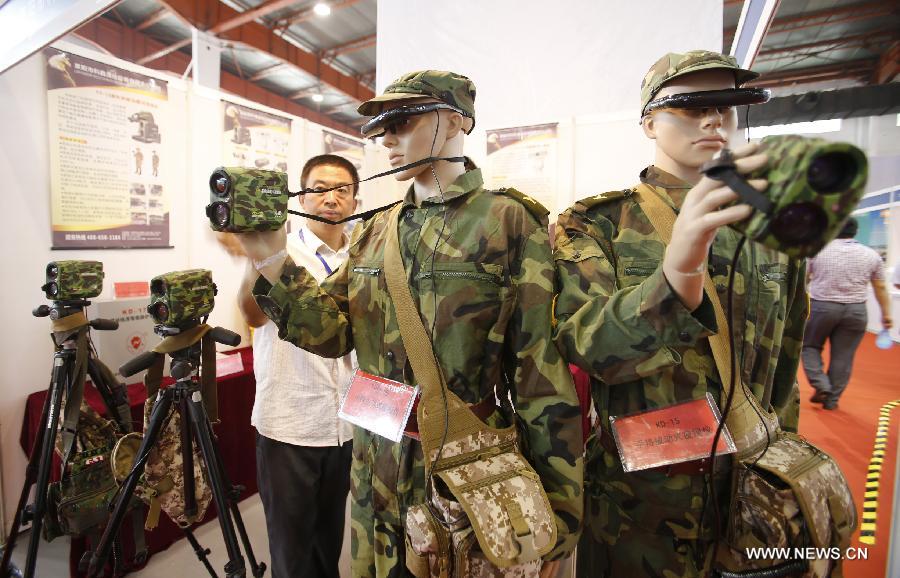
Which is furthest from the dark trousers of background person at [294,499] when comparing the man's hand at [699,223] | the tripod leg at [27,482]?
the man's hand at [699,223]

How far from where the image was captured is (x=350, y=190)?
211cm

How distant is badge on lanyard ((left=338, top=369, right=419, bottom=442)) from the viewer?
955 mm

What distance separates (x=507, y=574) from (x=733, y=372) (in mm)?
593

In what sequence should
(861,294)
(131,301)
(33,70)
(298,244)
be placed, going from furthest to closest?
(131,301)
(33,70)
(298,244)
(861,294)

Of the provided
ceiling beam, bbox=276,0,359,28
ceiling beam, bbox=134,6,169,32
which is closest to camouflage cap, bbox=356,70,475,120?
ceiling beam, bbox=276,0,359,28

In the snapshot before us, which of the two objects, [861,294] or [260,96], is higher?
[260,96]

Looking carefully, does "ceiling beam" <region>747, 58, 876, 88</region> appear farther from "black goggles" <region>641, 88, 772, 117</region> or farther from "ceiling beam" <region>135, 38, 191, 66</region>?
"ceiling beam" <region>135, 38, 191, 66</region>

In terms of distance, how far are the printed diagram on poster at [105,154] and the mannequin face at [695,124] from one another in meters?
2.83

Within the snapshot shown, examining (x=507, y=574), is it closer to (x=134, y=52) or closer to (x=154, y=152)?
(x=154, y=152)

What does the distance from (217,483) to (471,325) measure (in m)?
1.09

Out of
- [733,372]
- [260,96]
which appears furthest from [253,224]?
[260,96]

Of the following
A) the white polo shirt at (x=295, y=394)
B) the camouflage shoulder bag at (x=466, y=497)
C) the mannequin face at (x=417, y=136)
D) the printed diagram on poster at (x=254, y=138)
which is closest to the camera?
the camouflage shoulder bag at (x=466, y=497)

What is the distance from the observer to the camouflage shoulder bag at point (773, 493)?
892 mm

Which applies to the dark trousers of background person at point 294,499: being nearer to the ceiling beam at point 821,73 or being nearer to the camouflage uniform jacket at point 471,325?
the camouflage uniform jacket at point 471,325
